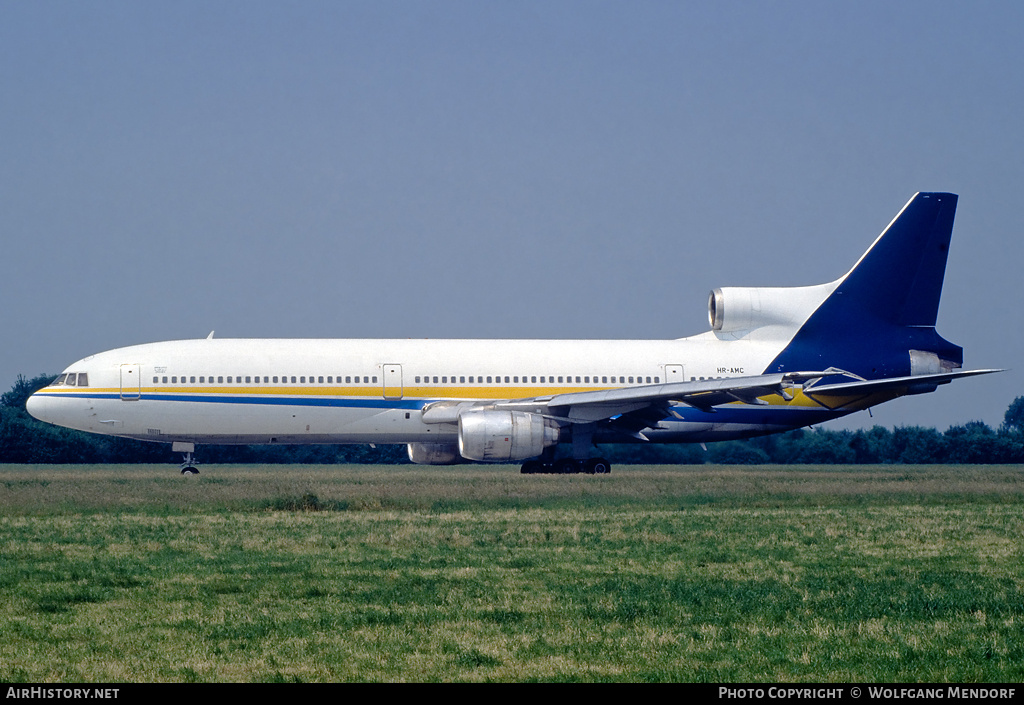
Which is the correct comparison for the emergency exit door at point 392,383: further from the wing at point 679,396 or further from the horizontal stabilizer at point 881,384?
the horizontal stabilizer at point 881,384

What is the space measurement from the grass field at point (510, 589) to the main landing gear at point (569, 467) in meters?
8.89

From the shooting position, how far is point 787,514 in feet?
57.3

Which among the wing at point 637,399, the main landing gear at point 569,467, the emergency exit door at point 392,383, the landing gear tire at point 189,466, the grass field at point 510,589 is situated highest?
the emergency exit door at point 392,383

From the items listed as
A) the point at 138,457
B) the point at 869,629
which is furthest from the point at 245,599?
the point at 138,457

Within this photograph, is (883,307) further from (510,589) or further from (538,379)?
(510,589)

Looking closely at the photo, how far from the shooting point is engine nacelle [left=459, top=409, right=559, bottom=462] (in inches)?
997

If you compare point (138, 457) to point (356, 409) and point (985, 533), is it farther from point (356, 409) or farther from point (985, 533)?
point (985, 533)

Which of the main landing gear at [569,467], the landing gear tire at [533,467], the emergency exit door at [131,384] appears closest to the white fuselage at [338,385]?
the emergency exit door at [131,384]

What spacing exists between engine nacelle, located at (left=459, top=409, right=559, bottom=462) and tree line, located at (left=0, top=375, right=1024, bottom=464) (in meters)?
15.6

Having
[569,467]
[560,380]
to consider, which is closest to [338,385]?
[560,380]

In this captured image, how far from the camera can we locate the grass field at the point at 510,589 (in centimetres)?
753

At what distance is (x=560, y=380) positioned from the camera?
29484mm

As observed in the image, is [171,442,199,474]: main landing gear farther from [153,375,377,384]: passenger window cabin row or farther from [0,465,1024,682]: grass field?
[0,465,1024,682]: grass field

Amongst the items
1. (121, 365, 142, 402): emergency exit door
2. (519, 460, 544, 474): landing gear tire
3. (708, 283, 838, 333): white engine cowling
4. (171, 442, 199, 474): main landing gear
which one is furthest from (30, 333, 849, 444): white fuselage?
(519, 460, 544, 474): landing gear tire
